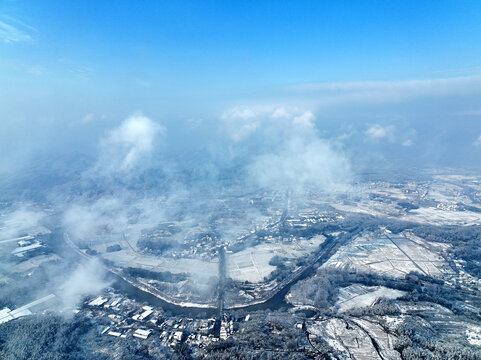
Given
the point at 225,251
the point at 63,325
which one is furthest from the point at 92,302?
the point at 225,251

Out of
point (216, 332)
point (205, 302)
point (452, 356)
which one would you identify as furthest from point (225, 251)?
point (452, 356)

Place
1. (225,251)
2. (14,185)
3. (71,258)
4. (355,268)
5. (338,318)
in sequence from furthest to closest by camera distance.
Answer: (14,185)
(225,251)
(71,258)
(355,268)
(338,318)

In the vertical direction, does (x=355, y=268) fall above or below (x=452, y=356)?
below

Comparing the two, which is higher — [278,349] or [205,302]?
[278,349]

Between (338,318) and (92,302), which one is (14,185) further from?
(338,318)

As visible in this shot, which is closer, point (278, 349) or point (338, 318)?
point (278, 349)

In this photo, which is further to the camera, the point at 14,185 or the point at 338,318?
the point at 14,185

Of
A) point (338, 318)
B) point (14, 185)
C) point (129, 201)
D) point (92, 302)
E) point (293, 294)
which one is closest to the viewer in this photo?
point (338, 318)

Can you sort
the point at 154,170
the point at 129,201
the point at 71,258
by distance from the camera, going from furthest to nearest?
the point at 154,170 → the point at 129,201 → the point at 71,258

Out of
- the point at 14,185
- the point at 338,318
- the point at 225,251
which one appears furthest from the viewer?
the point at 14,185

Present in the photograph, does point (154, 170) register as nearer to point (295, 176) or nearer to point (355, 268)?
point (295, 176)
